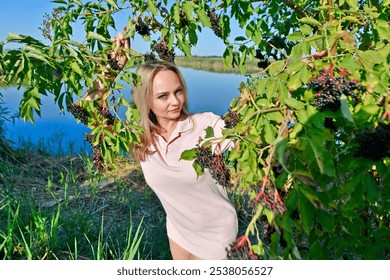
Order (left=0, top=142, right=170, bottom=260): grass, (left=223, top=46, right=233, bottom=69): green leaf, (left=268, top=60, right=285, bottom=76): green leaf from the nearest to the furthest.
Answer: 1. (left=268, top=60, right=285, bottom=76): green leaf
2. (left=223, top=46, right=233, bottom=69): green leaf
3. (left=0, top=142, right=170, bottom=260): grass

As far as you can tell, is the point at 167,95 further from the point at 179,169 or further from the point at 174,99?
the point at 179,169

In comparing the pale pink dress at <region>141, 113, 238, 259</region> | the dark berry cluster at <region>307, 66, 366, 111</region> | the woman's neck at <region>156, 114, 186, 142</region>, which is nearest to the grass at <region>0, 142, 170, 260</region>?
the pale pink dress at <region>141, 113, 238, 259</region>

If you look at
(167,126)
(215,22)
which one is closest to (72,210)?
(167,126)

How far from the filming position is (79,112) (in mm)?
2848

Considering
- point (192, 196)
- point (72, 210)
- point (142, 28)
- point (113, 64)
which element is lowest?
point (72, 210)

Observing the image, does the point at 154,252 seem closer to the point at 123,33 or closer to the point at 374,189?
the point at 123,33

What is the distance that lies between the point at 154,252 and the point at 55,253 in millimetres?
763

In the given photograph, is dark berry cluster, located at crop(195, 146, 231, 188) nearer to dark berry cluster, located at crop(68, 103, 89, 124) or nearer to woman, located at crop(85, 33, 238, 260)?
woman, located at crop(85, 33, 238, 260)

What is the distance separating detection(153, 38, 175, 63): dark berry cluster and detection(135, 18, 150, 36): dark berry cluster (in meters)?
0.18

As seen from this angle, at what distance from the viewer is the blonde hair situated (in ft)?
9.94

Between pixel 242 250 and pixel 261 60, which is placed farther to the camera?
pixel 261 60

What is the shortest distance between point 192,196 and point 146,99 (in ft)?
2.15

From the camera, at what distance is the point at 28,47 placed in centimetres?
238

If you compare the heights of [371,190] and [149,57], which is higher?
[149,57]
